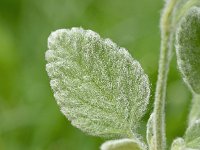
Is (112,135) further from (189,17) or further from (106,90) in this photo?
(189,17)

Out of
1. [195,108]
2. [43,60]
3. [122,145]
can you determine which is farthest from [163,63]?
[43,60]

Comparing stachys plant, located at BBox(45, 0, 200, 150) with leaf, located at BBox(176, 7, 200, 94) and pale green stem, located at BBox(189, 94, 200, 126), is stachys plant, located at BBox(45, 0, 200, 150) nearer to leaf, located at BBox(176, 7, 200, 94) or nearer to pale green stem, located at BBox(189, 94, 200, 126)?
leaf, located at BBox(176, 7, 200, 94)

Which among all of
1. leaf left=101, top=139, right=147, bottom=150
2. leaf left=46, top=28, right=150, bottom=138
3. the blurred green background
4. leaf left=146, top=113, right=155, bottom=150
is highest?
the blurred green background

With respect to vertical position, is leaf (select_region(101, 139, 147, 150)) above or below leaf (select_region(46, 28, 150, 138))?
below

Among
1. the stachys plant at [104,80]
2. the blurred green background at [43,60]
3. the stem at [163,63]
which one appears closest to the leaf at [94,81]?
the stachys plant at [104,80]

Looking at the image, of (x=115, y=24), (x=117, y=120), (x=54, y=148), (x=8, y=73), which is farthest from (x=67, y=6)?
(x=117, y=120)

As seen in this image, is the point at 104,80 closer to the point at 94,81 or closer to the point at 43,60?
the point at 94,81

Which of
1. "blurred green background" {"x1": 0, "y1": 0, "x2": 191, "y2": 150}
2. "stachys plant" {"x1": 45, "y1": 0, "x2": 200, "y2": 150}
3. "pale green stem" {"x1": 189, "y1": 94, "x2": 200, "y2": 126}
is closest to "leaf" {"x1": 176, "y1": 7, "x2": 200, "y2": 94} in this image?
"stachys plant" {"x1": 45, "y1": 0, "x2": 200, "y2": 150}
